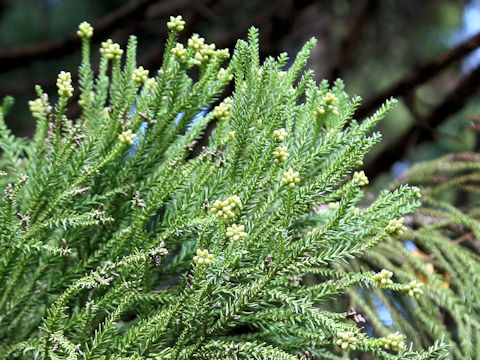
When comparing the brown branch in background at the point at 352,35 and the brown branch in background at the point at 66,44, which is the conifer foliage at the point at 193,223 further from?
the brown branch in background at the point at 352,35

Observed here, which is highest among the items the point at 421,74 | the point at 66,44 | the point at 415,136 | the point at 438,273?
the point at 66,44

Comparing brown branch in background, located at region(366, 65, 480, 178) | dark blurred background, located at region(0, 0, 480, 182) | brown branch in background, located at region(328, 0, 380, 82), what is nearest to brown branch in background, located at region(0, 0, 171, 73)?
dark blurred background, located at region(0, 0, 480, 182)

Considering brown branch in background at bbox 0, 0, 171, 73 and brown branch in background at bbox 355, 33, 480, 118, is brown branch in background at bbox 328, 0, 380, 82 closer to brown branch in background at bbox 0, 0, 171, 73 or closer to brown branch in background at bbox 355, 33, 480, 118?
brown branch in background at bbox 355, 33, 480, 118

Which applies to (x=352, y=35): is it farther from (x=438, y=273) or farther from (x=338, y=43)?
(x=438, y=273)

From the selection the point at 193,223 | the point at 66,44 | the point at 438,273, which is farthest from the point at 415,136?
the point at 193,223

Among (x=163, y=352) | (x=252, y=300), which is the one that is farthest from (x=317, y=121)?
(x=163, y=352)

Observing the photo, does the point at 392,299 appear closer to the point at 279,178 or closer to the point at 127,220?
the point at 279,178

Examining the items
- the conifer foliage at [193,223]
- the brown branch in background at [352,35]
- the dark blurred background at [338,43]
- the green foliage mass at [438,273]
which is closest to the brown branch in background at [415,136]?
the dark blurred background at [338,43]
